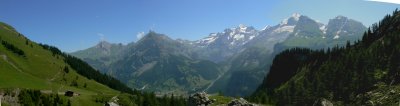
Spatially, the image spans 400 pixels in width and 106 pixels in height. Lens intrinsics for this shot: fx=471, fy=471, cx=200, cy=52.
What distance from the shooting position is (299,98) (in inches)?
6727

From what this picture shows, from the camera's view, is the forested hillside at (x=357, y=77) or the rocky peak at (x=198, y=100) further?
the forested hillside at (x=357, y=77)

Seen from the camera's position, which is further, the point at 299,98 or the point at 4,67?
the point at 4,67

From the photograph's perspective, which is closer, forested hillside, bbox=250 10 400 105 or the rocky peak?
the rocky peak

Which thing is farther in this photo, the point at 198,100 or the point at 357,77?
→ the point at 357,77

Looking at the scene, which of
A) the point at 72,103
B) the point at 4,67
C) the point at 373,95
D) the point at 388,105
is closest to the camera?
the point at 388,105

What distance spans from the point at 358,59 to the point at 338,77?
919cm

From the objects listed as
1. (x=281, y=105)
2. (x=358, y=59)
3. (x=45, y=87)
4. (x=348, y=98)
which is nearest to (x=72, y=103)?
(x=45, y=87)

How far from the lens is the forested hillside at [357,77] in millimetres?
139750

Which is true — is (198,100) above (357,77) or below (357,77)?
below

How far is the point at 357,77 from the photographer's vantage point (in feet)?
504

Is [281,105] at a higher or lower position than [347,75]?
lower

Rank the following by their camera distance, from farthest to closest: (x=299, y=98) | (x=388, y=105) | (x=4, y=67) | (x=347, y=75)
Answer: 1. (x=4, y=67)
2. (x=299, y=98)
3. (x=347, y=75)
4. (x=388, y=105)

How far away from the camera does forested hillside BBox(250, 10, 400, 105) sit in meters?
140

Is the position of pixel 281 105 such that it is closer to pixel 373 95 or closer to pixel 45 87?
pixel 373 95
